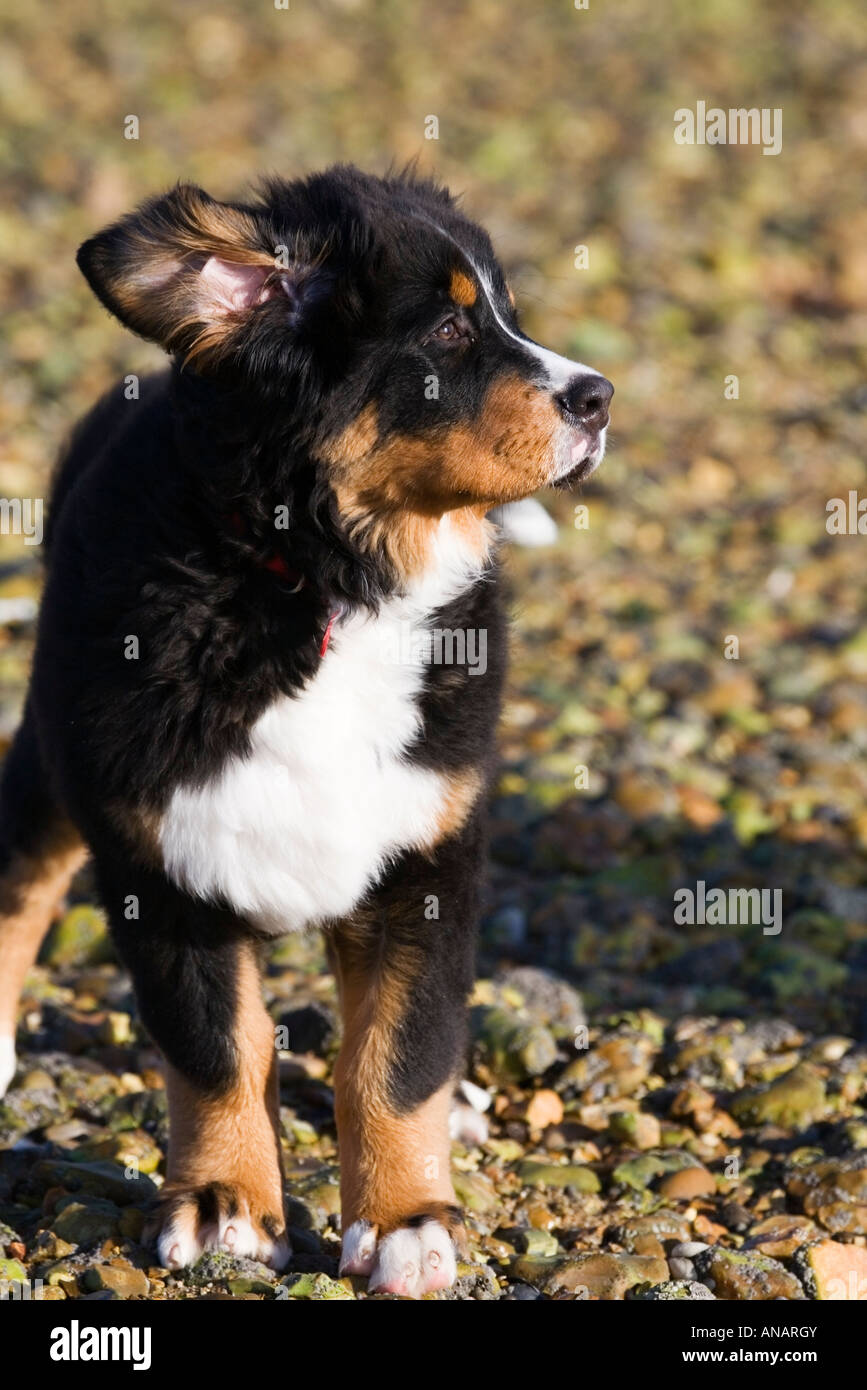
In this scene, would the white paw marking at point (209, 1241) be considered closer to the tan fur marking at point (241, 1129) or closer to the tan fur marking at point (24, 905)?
the tan fur marking at point (241, 1129)

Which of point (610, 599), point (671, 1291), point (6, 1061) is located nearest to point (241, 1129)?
point (671, 1291)

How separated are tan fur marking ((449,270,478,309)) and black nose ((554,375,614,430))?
30 cm

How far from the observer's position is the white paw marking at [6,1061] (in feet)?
15.9

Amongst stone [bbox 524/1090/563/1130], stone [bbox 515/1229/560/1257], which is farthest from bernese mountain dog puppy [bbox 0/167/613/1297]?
stone [bbox 524/1090/563/1130]

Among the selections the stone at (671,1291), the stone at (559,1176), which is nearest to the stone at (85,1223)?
the stone at (559,1176)

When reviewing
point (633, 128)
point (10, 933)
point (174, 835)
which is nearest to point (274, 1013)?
point (10, 933)

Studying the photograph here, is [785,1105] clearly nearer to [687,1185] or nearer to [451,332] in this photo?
[687,1185]

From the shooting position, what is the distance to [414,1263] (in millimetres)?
3826

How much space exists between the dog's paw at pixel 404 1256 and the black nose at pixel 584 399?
187 cm

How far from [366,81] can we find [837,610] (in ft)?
23.9

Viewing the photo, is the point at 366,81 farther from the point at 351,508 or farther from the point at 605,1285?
the point at 605,1285

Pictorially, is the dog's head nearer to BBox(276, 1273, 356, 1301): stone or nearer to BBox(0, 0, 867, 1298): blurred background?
BBox(0, 0, 867, 1298): blurred background

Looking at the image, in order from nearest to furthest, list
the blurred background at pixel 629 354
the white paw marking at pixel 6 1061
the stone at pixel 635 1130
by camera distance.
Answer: the stone at pixel 635 1130, the white paw marking at pixel 6 1061, the blurred background at pixel 629 354

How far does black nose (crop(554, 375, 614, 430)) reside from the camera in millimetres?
3943
